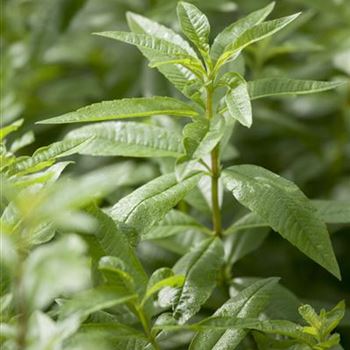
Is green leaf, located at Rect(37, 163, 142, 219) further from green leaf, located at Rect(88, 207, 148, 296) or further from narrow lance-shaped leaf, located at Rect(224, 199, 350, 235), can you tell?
narrow lance-shaped leaf, located at Rect(224, 199, 350, 235)

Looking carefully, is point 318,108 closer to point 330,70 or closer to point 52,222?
point 330,70

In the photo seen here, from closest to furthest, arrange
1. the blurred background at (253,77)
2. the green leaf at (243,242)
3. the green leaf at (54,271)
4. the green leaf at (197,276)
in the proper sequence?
the green leaf at (54,271) < the green leaf at (197,276) < the green leaf at (243,242) < the blurred background at (253,77)

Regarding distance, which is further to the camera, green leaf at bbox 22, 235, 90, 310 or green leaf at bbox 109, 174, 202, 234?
green leaf at bbox 109, 174, 202, 234

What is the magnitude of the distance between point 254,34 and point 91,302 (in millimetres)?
443

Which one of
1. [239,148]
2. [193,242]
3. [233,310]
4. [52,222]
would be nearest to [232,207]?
[193,242]

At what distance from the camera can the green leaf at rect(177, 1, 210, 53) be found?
102 centimetres

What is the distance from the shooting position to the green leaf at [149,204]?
95 cm

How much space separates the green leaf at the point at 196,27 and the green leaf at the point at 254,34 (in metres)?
0.03

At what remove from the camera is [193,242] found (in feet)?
4.10

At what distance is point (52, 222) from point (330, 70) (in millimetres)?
1112

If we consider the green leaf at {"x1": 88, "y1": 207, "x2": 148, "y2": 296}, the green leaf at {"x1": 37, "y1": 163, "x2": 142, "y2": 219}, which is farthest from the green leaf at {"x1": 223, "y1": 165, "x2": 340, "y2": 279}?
the green leaf at {"x1": 37, "y1": 163, "x2": 142, "y2": 219}

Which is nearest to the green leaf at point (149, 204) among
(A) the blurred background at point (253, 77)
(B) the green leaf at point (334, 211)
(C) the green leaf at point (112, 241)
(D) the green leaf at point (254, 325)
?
(C) the green leaf at point (112, 241)

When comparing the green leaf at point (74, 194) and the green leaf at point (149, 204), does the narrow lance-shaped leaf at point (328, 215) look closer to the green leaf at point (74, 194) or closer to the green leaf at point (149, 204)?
the green leaf at point (149, 204)

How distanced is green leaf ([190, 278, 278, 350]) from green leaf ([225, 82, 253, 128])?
0.23 m
